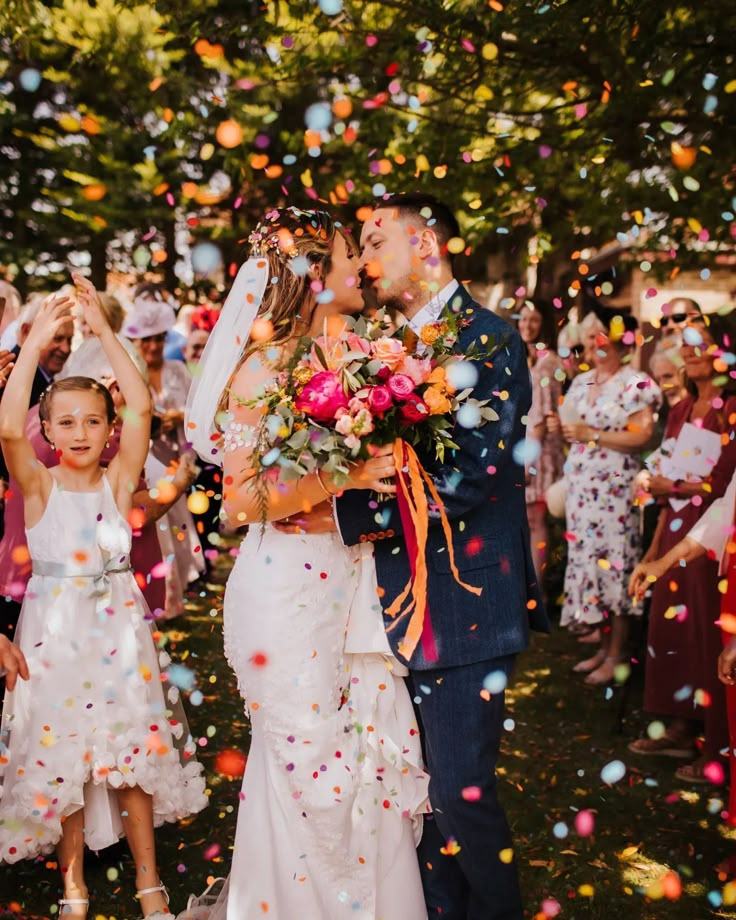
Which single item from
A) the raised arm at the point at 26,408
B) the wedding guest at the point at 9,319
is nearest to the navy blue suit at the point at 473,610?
the raised arm at the point at 26,408

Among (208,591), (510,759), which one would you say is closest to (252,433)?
(510,759)

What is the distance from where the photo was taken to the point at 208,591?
899 cm

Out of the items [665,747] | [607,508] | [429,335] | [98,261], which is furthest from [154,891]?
[98,261]

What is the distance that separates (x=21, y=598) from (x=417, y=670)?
1752 mm

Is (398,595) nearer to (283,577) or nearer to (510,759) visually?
(283,577)

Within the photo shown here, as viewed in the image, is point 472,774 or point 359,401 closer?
point 359,401

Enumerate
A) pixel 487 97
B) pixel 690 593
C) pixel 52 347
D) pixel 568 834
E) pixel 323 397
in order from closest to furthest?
pixel 323 397, pixel 568 834, pixel 52 347, pixel 690 593, pixel 487 97

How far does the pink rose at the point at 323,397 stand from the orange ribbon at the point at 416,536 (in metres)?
0.23

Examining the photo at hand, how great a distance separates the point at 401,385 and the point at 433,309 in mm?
578

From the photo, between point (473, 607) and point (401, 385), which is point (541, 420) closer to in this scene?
point (473, 607)

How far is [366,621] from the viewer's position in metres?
3.17

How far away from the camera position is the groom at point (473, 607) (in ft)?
9.89

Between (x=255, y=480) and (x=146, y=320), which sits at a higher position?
(x=146, y=320)

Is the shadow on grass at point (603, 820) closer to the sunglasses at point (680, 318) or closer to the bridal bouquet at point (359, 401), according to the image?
the bridal bouquet at point (359, 401)
